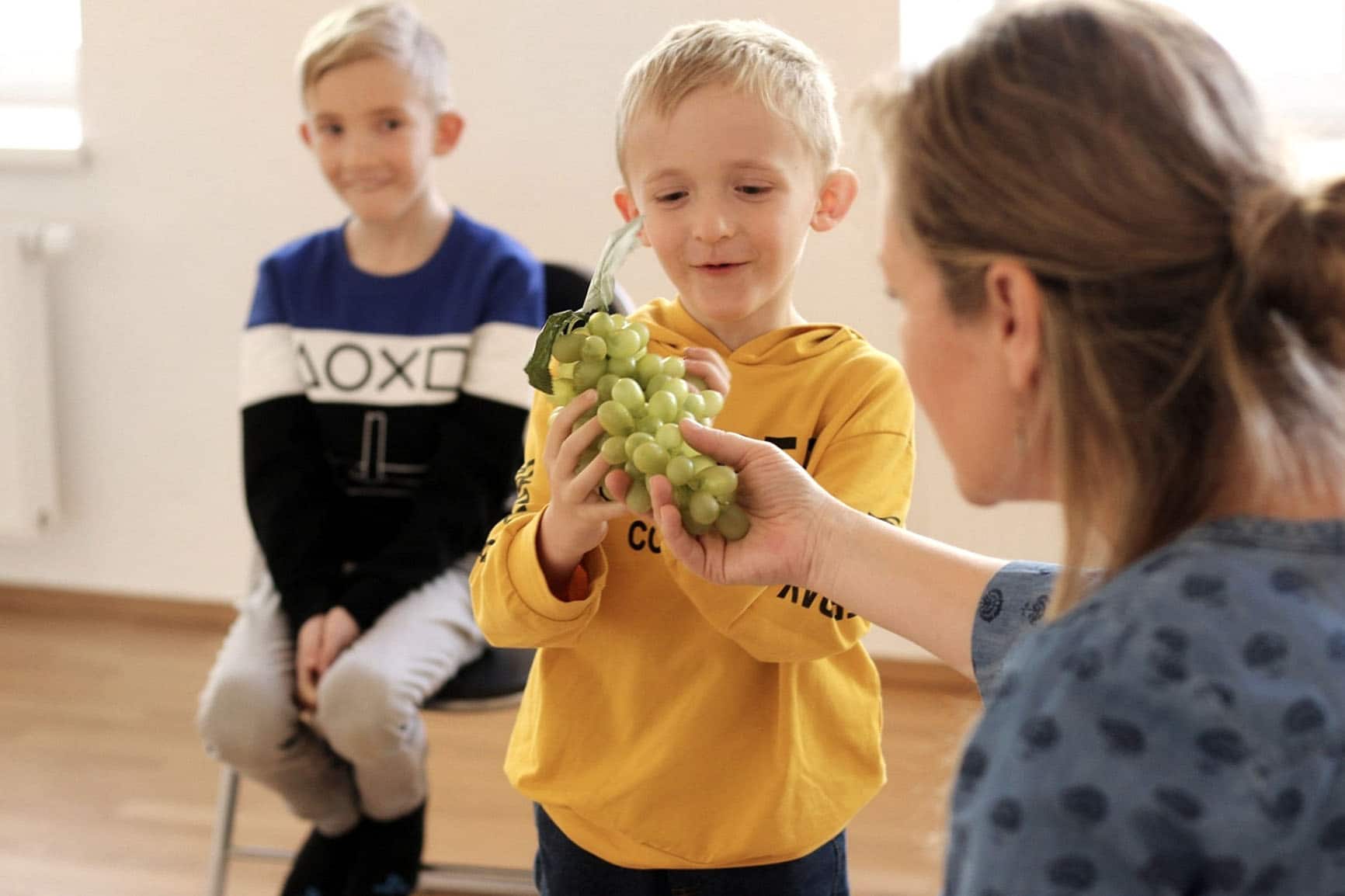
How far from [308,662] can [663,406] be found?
3.55 ft

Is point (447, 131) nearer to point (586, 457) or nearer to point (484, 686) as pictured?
point (484, 686)

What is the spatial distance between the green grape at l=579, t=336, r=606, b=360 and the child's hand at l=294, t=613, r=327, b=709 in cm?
104

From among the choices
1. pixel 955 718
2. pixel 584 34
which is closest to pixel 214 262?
pixel 584 34

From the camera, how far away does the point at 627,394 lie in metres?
1.05

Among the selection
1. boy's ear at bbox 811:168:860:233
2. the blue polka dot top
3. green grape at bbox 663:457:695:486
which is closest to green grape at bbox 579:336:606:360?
green grape at bbox 663:457:695:486

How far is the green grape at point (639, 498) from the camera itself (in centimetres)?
108

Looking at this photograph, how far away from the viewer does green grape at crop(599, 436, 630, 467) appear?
106 centimetres

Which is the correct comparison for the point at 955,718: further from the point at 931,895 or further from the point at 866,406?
the point at 866,406

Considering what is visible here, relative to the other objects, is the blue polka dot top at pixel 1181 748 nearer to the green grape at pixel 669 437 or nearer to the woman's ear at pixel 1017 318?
the woman's ear at pixel 1017 318

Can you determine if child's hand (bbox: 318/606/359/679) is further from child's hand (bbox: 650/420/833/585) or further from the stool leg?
child's hand (bbox: 650/420/833/585)

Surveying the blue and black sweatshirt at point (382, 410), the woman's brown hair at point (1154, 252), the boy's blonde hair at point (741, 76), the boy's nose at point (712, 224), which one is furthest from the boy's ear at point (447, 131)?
the woman's brown hair at point (1154, 252)

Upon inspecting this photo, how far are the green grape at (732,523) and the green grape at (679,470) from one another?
7 centimetres

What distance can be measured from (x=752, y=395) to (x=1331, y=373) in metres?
0.59

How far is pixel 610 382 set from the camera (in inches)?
42.3
